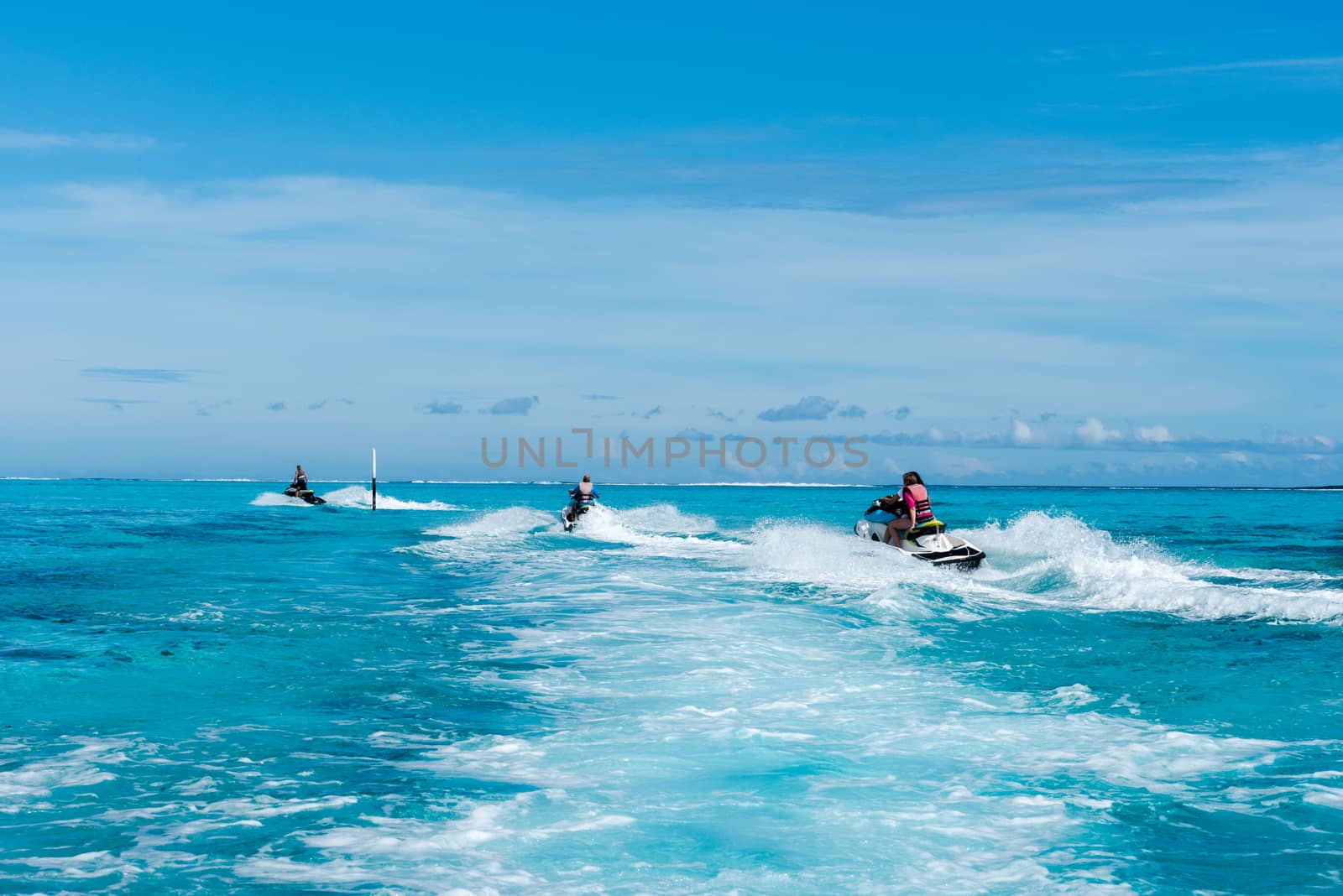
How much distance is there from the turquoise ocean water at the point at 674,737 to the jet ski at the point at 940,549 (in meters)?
1.35

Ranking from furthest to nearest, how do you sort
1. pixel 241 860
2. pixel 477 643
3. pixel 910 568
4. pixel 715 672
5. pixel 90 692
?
pixel 910 568
pixel 477 643
pixel 715 672
pixel 90 692
pixel 241 860

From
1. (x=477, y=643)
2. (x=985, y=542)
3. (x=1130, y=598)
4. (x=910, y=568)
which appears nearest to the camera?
(x=477, y=643)

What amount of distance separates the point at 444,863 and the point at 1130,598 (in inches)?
615

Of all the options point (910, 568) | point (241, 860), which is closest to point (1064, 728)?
point (241, 860)

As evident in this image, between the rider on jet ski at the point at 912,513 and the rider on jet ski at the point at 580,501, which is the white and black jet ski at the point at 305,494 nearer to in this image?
the rider on jet ski at the point at 580,501

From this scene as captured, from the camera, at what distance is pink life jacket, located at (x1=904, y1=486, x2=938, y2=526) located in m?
22.0

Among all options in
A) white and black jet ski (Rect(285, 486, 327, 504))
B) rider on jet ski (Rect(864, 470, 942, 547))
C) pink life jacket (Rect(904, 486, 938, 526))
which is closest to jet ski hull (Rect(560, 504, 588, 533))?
rider on jet ski (Rect(864, 470, 942, 547))

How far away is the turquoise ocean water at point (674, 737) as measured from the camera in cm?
596

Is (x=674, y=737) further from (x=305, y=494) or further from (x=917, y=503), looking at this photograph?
(x=305, y=494)

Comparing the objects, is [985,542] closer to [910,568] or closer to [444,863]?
[910,568]

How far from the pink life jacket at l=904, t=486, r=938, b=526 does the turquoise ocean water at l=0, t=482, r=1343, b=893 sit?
1900mm

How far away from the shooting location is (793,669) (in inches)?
476

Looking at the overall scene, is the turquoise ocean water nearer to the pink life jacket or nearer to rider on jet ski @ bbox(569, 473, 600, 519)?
the pink life jacket

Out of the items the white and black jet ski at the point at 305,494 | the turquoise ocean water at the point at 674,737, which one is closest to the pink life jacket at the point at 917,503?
the turquoise ocean water at the point at 674,737
